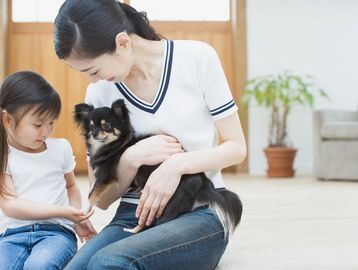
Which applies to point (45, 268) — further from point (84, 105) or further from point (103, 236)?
point (84, 105)

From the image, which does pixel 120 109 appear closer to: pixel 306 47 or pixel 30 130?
pixel 30 130

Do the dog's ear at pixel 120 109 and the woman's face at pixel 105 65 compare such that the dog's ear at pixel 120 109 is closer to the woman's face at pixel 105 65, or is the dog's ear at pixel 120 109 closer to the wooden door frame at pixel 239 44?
the woman's face at pixel 105 65

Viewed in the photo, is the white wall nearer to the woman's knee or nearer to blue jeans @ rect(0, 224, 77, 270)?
blue jeans @ rect(0, 224, 77, 270)

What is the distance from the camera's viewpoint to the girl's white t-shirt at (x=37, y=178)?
1.79m

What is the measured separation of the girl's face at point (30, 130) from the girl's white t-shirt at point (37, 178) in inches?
1.7

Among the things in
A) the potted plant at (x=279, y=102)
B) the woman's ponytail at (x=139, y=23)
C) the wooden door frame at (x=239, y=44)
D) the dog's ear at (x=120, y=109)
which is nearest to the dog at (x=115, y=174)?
the dog's ear at (x=120, y=109)

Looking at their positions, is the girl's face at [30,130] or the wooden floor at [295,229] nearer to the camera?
the girl's face at [30,130]

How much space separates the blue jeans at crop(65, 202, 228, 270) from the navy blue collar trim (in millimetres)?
345

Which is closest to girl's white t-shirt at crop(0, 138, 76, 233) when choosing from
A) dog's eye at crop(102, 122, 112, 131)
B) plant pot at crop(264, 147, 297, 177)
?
dog's eye at crop(102, 122, 112, 131)

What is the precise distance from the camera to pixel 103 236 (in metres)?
1.66

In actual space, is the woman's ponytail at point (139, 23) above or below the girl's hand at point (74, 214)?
above

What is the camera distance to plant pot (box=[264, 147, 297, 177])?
5.68 m

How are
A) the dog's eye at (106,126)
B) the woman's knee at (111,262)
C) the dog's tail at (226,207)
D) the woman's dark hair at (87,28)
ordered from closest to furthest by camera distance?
1. the woman's knee at (111,262)
2. the woman's dark hair at (87,28)
3. the dog's tail at (226,207)
4. the dog's eye at (106,126)

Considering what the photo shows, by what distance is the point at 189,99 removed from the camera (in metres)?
1.70
